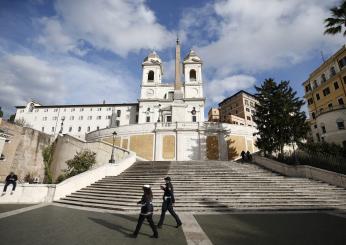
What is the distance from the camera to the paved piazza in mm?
5332

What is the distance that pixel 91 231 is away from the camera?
6.15m

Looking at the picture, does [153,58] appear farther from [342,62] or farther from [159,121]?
[342,62]

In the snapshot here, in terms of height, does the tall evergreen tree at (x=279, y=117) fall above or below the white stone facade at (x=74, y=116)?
below

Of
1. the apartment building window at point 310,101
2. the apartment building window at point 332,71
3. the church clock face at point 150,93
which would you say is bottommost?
the apartment building window at point 310,101

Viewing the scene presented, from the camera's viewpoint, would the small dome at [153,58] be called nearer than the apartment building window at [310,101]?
No

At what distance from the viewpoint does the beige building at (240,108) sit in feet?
197

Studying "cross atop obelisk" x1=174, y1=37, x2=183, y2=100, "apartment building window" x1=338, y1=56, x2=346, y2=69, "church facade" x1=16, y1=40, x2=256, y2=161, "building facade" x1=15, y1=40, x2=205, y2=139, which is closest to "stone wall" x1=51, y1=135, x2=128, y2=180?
"church facade" x1=16, y1=40, x2=256, y2=161

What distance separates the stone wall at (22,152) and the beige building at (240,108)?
154ft

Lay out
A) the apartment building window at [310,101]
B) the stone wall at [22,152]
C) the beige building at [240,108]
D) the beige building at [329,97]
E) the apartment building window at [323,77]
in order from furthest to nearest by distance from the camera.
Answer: the beige building at [240,108] → the apartment building window at [310,101] → the apartment building window at [323,77] → the beige building at [329,97] → the stone wall at [22,152]

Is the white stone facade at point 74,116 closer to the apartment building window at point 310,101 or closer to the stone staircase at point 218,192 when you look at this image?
the apartment building window at point 310,101

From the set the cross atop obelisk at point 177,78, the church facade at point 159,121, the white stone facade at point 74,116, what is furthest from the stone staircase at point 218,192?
the white stone facade at point 74,116

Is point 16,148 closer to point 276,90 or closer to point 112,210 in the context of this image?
point 112,210

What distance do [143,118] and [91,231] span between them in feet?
→ 132

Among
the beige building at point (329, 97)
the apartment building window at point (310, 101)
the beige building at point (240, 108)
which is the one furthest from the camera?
the beige building at point (240, 108)
